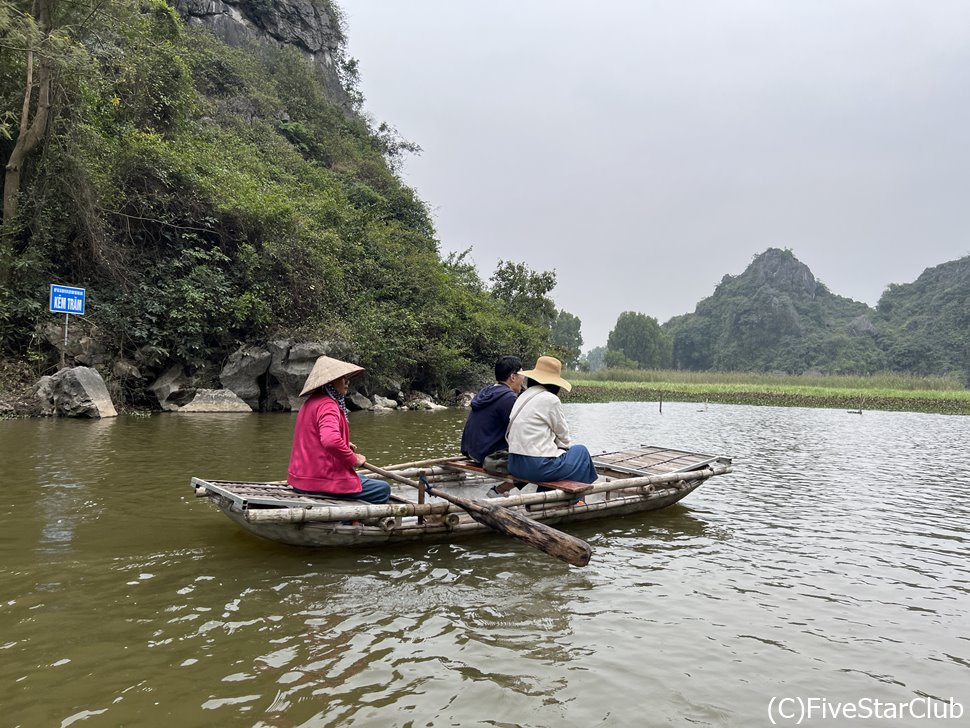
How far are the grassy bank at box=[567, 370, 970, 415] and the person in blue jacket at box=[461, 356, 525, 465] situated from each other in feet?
70.9

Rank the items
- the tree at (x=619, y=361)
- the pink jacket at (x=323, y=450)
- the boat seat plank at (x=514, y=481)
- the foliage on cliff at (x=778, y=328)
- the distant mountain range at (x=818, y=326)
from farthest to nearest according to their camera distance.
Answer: the tree at (x=619, y=361) → the foliage on cliff at (x=778, y=328) → the distant mountain range at (x=818, y=326) → the boat seat plank at (x=514, y=481) → the pink jacket at (x=323, y=450)

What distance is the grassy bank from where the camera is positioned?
28766 mm

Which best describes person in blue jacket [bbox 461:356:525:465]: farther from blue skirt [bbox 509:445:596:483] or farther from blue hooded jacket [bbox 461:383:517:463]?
blue skirt [bbox 509:445:596:483]

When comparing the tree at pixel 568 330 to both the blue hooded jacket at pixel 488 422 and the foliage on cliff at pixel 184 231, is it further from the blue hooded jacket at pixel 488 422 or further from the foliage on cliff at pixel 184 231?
the blue hooded jacket at pixel 488 422

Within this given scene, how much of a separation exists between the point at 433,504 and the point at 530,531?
0.93 metres

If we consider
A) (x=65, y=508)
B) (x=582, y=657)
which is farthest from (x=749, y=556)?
(x=65, y=508)

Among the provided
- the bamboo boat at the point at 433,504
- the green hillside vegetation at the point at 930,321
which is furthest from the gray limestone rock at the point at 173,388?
the green hillside vegetation at the point at 930,321

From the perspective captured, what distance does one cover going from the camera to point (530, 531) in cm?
462

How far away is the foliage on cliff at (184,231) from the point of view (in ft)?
47.8

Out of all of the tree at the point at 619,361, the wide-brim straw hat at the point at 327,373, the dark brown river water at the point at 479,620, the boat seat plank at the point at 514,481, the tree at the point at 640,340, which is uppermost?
the tree at the point at 640,340

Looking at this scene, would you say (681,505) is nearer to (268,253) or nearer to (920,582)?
(920,582)

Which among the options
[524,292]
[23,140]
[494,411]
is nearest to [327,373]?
[494,411]

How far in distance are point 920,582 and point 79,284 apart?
18251mm

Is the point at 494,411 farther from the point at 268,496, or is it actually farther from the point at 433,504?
the point at 268,496
